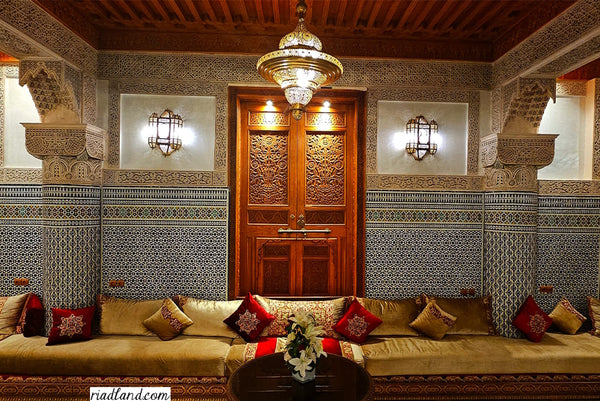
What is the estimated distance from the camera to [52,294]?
4027 mm

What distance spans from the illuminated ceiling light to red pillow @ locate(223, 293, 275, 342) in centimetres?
231

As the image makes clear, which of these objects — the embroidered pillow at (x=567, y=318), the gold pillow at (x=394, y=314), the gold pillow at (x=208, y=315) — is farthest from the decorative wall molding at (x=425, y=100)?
the gold pillow at (x=208, y=315)

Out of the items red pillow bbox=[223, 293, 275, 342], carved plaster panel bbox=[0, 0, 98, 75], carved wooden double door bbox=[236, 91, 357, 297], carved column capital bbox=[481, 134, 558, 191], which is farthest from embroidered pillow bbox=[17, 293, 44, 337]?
carved column capital bbox=[481, 134, 558, 191]

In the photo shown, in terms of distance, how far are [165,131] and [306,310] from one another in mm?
2707

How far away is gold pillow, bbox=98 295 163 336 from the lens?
4016mm

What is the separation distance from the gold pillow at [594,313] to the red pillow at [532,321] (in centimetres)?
62

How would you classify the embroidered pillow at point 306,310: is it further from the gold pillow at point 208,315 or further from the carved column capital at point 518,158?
the carved column capital at point 518,158

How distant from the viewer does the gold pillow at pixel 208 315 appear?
4.01 meters

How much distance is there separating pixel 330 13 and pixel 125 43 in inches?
98.5

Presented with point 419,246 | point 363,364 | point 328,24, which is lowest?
point 363,364

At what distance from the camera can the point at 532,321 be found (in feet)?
13.2

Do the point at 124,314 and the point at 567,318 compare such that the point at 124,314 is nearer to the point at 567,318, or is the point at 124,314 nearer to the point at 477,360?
the point at 477,360

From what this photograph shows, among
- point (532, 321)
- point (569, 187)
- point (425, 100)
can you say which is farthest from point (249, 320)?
point (569, 187)

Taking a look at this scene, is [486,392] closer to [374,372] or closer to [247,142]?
[374,372]
